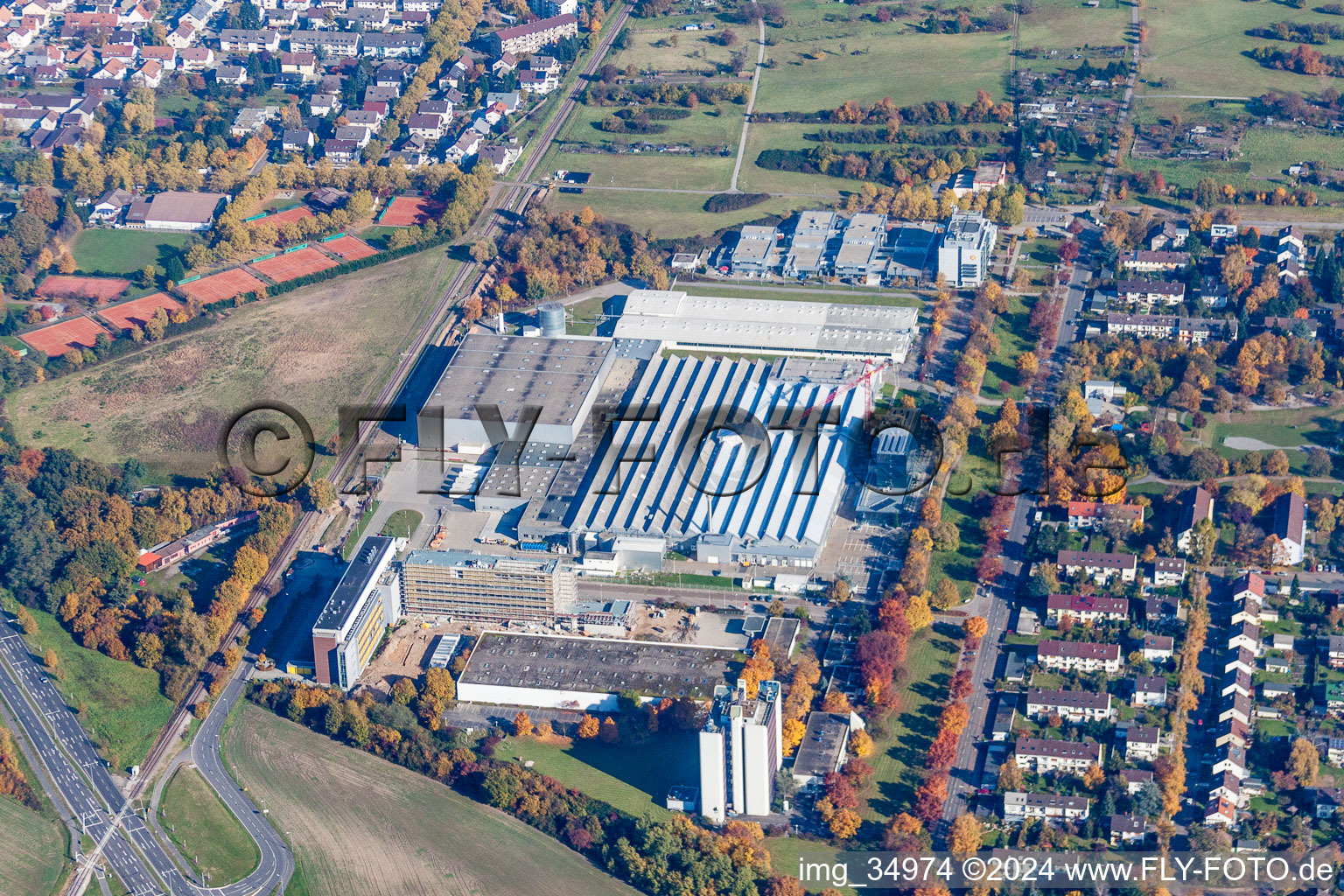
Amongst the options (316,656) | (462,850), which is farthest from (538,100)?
(462,850)

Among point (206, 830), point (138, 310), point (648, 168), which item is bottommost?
point (648, 168)

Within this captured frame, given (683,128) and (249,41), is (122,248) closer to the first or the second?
(249,41)

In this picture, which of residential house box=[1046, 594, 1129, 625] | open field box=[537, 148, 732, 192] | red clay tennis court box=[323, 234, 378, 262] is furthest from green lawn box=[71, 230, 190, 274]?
residential house box=[1046, 594, 1129, 625]

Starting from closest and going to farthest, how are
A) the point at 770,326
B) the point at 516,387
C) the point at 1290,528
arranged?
the point at 1290,528 < the point at 516,387 < the point at 770,326

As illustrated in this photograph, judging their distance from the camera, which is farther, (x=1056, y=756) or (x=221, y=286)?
(x=221, y=286)

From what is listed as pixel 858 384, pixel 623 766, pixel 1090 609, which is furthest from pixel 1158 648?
pixel 858 384
